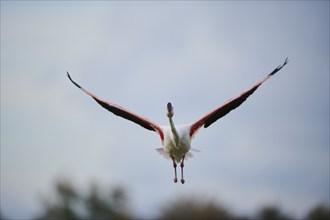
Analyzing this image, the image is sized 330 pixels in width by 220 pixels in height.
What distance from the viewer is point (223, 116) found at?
50.1 ft

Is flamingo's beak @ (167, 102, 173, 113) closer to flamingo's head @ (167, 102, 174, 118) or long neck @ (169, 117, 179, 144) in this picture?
flamingo's head @ (167, 102, 174, 118)

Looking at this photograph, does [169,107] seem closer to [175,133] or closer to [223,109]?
[175,133]

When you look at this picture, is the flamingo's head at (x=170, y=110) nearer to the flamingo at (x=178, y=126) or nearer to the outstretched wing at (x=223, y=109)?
the flamingo at (x=178, y=126)

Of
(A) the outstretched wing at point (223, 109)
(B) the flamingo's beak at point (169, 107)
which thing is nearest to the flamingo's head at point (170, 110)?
(B) the flamingo's beak at point (169, 107)

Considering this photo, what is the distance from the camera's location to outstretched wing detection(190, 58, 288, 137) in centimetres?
1464

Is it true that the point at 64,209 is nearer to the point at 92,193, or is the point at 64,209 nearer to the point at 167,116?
the point at 92,193

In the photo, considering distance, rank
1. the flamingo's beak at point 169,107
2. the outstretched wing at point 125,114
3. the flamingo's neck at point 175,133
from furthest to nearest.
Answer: the outstretched wing at point 125,114 < the flamingo's neck at point 175,133 < the flamingo's beak at point 169,107

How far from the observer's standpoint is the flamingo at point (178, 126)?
14.3 meters

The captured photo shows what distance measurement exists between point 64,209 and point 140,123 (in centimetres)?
844

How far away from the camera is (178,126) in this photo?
14.5 metres

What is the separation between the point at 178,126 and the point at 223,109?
3.32ft

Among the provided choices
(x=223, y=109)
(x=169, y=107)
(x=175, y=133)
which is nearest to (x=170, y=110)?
(x=169, y=107)

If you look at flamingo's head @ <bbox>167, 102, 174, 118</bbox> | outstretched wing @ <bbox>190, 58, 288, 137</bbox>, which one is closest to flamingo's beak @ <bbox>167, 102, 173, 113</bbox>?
flamingo's head @ <bbox>167, 102, 174, 118</bbox>

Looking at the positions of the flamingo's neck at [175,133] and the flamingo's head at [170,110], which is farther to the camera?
the flamingo's neck at [175,133]
